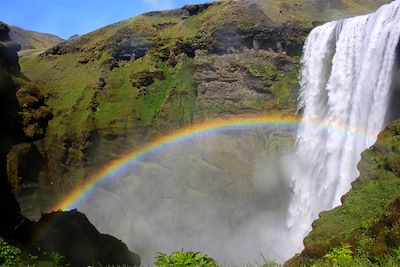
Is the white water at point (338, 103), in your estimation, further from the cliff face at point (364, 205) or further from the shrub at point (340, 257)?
the shrub at point (340, 257)

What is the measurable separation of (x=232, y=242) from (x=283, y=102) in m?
13.3

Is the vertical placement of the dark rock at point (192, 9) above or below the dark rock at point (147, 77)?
above

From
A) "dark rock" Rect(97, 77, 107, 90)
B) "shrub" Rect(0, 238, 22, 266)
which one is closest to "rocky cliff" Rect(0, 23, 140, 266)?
"shrub" Rect(0, 238, 22, 266)

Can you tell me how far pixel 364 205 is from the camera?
1450 cm

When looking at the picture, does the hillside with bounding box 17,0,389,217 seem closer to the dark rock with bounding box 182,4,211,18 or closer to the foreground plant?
the dark rock with bounding box 182,4,211,18

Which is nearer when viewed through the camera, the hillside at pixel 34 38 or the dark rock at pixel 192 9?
the dark rock at pixel 192 9

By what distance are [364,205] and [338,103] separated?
733 inches

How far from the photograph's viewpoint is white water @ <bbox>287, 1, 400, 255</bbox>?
86.2ft

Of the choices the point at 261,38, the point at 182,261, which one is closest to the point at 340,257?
the point at 182,261

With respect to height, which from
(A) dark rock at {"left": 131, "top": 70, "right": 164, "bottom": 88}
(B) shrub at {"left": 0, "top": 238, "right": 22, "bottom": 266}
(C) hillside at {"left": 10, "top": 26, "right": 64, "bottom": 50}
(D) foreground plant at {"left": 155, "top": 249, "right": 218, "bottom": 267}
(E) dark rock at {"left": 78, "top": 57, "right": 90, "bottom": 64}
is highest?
(C) hillside at {"left": 10, "top": 26, "right": 64, "bottom": 50}

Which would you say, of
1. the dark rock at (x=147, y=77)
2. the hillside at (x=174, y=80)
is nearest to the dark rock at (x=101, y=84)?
the hillside at (x=174, y=80)

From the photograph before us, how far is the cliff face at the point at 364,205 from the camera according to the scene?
13.1 m

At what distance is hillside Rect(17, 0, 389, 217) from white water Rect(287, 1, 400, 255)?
4.37 metres

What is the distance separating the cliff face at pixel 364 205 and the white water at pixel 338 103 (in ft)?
33.6
